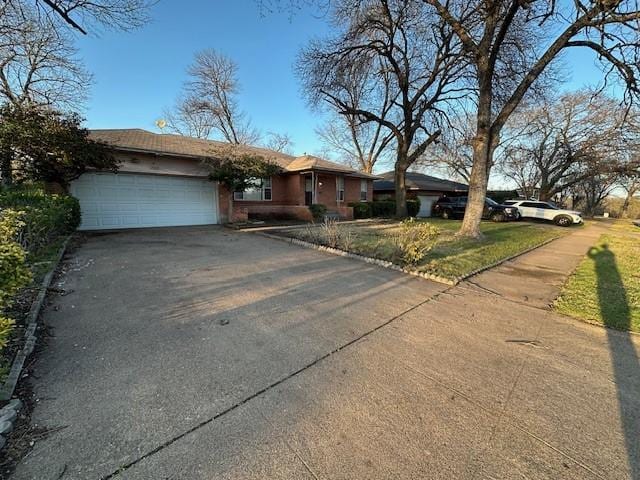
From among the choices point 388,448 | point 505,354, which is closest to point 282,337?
point 388,448

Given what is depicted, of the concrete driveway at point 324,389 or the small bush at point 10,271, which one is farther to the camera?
the small bush at point 10,271

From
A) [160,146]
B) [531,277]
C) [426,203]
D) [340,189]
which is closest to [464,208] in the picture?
[426,203]

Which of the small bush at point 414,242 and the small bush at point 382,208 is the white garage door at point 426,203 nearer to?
the small bush at point 382,208

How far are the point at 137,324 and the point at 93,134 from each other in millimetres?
11683

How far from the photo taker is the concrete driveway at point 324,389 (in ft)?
5.76

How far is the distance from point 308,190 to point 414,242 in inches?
449

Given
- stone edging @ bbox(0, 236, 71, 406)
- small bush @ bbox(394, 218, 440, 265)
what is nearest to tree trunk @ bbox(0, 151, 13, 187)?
stone edging @ bbox(0, 236, 71, 406)

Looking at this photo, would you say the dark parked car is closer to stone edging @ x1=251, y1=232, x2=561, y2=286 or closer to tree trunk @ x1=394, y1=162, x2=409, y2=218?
tree trunk @ x1=394, y1=162, x2=409, y2=218

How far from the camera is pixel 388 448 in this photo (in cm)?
186

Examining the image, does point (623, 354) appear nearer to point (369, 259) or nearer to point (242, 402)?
point (242, 402)

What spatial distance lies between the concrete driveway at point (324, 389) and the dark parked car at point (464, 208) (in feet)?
56.3

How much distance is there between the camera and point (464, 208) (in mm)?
21359

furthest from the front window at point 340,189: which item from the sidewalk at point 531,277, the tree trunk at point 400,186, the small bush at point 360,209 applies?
the sidewalk at point 531,277

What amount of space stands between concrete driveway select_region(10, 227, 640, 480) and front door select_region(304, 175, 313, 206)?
12552mm
